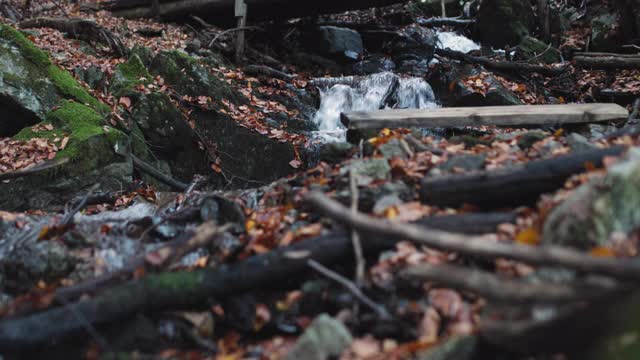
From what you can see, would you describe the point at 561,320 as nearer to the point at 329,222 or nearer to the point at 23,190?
the point at 329,222

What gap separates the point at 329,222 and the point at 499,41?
12.4 meters

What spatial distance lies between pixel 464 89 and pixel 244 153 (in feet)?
15.2

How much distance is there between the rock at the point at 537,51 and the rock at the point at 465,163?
9.33m

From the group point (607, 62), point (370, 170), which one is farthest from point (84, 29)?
→ point (607, 62)

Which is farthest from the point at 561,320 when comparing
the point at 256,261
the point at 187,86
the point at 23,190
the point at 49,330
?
the point at 187,86

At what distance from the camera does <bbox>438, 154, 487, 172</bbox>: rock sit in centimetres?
379

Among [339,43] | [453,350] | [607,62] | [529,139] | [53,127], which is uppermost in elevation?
[339,43]

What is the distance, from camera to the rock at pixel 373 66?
12392 millimetres

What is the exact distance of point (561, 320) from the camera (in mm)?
1981

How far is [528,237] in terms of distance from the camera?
2.70 metres

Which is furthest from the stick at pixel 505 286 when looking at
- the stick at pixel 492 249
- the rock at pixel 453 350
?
the rock at pixel 453 350

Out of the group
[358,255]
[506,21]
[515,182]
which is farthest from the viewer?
[506,21]

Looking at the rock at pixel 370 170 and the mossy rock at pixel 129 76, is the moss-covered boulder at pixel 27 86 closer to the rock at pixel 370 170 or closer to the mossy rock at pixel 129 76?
the mossy rock at pixel 129 76

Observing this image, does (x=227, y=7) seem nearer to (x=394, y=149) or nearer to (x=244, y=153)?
(x=244, y=153)
